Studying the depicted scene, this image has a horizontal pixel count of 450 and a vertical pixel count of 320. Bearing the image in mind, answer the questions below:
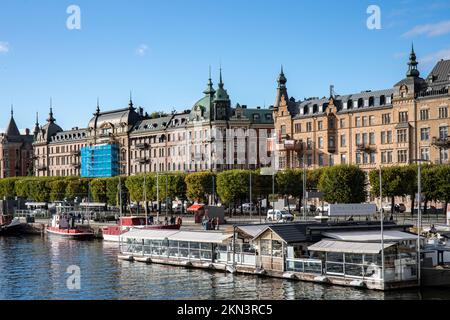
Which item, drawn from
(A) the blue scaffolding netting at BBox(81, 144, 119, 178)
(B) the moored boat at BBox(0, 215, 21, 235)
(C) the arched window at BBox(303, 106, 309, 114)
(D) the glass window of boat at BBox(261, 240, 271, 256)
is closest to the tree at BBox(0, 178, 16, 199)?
(A) the blue scaffolding netting at BBox(81, 144, 119, 178)

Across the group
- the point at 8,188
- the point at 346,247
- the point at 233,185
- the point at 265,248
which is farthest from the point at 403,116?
the point at 8,188

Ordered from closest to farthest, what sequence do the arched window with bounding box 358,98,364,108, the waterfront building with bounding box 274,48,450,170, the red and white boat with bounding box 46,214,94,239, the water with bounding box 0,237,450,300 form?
the water with bounding box 0,237,450,300
the red and white boat with bounding box 46,214,94,239
the waterfront building with bounding box 274,48,450,170
the arched window with bounding box 358,98,364,108

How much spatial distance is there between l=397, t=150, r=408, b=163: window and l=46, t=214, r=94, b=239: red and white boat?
45.6 metres

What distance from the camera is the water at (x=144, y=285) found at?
161ft

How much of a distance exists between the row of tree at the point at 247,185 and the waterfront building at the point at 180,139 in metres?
12.0

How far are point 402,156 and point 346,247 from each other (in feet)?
210

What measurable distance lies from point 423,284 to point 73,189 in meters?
110

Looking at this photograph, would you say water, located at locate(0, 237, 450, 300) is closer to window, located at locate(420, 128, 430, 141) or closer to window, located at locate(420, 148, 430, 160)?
window, located at locate(420, 148, 430, 160)

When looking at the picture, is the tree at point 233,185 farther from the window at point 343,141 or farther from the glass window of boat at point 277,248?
the glass window of boat at point 277,248

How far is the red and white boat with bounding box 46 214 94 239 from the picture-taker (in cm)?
10241

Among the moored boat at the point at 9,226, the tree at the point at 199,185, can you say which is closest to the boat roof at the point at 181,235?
the moored boat at the point at 9,226

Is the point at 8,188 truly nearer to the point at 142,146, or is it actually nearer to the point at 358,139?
the point at 142,146
